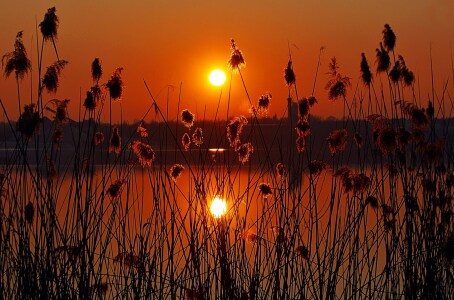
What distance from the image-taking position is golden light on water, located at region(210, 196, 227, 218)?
11.0 ft

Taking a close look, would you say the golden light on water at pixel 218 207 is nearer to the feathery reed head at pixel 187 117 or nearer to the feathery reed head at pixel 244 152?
the feathery reed head at pixel 244 152

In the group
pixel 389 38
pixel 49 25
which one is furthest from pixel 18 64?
pixel 389 38

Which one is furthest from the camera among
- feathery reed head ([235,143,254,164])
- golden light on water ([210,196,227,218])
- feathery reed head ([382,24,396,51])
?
feathery reed head ([235,143,254,164])

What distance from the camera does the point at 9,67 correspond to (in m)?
2.89

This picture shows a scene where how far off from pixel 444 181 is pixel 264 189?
1096 mm

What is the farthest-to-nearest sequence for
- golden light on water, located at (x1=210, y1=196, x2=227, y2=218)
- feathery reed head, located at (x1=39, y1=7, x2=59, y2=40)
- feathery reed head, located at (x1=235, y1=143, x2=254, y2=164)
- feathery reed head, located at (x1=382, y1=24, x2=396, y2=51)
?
feathery reed head, located at (x1=235, y1=143, x2=254, y2=164), feathery reed head, located at (x1=382, y1=24, x2=396, y2=51), golden light on water, located at (x1=210, y1=196, x2=227, y2=218), feathery reed head, located at (x1=39, y1=7, x2=59, y2=40)

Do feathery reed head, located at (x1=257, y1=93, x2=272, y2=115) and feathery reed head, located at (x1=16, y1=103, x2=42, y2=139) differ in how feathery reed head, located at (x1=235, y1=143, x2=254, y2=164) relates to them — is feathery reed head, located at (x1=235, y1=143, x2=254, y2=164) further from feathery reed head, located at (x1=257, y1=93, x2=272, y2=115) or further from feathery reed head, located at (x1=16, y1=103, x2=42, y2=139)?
feathery reed head, located at (x1=16, y1=103, x2=42, y2=139)

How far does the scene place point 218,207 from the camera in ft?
11.4

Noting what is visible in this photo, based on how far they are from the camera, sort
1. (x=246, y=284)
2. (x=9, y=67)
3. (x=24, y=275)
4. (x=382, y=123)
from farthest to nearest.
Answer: (x=246, y=284)
(x=382, y=123)
(x=24, y=275)
(x=9, y=67)

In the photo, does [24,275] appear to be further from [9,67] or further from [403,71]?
[403,71]

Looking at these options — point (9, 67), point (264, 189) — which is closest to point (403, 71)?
point (264, 189)

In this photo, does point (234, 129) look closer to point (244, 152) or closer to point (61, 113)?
point (244, 152)

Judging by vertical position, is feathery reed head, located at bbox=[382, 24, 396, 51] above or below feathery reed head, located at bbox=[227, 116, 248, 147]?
above

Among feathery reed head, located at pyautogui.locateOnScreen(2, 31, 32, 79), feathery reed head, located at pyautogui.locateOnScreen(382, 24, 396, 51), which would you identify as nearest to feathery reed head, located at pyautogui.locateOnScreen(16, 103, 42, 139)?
feathery reed head, located at pyautogui.locateOnScreen(2, 31, 32, 79)
